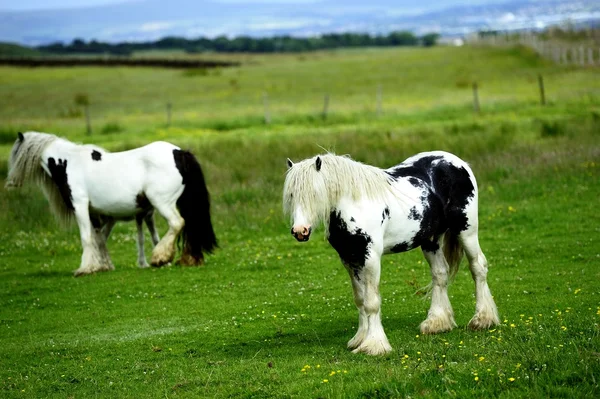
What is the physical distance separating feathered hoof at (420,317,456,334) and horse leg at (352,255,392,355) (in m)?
0.90

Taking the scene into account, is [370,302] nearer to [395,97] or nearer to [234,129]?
[234,129]

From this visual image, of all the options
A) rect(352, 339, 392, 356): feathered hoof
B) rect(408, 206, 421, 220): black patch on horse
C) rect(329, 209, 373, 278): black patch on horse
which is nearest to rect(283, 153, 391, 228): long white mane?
rect(329, 209, 373, 278): black patch on horse

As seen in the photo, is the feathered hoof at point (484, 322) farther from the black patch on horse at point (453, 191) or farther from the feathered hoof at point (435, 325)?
the black patch on horse at point (453, 191)

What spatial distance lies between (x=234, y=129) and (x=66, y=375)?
31274 mm

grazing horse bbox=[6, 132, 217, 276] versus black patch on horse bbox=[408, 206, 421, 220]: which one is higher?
black patch on horse bbox=[408, 206, 421, 220]

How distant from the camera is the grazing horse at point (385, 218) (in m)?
9.91

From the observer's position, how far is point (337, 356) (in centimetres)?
1001

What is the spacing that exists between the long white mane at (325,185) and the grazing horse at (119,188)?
7012mm

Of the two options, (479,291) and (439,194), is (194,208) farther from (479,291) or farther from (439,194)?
(479,291)

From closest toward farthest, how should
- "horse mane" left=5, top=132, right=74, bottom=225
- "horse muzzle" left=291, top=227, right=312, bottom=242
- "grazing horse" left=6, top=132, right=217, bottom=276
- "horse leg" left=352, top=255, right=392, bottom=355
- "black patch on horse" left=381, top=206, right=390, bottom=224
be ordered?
"horse muzzle" left=291, top=227, right=312, bottom=242 → "horse leg" left=352, top=255, right=392, bottom=355 → "black patch on horse" left=381, top=206, right=390, bottom=224 → "grazing horse" left=6, top=132, right=217, bottom=276 → "horse mane" left=5, top=132, right=74, bottom=225

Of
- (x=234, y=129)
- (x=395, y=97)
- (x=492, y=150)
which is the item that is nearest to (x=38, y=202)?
(x=492, y=150)

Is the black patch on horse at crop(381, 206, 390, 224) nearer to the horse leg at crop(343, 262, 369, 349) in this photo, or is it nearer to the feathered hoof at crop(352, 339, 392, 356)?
the horse leg at crop(343, 262, 369, 349)

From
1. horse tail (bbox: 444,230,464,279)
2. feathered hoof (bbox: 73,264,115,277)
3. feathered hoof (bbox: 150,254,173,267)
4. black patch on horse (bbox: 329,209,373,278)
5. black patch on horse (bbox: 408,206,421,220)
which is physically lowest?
feathered hoof (bbox: 73,264,115,277)

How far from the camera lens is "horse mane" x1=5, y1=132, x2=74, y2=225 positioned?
1723 centimetres
